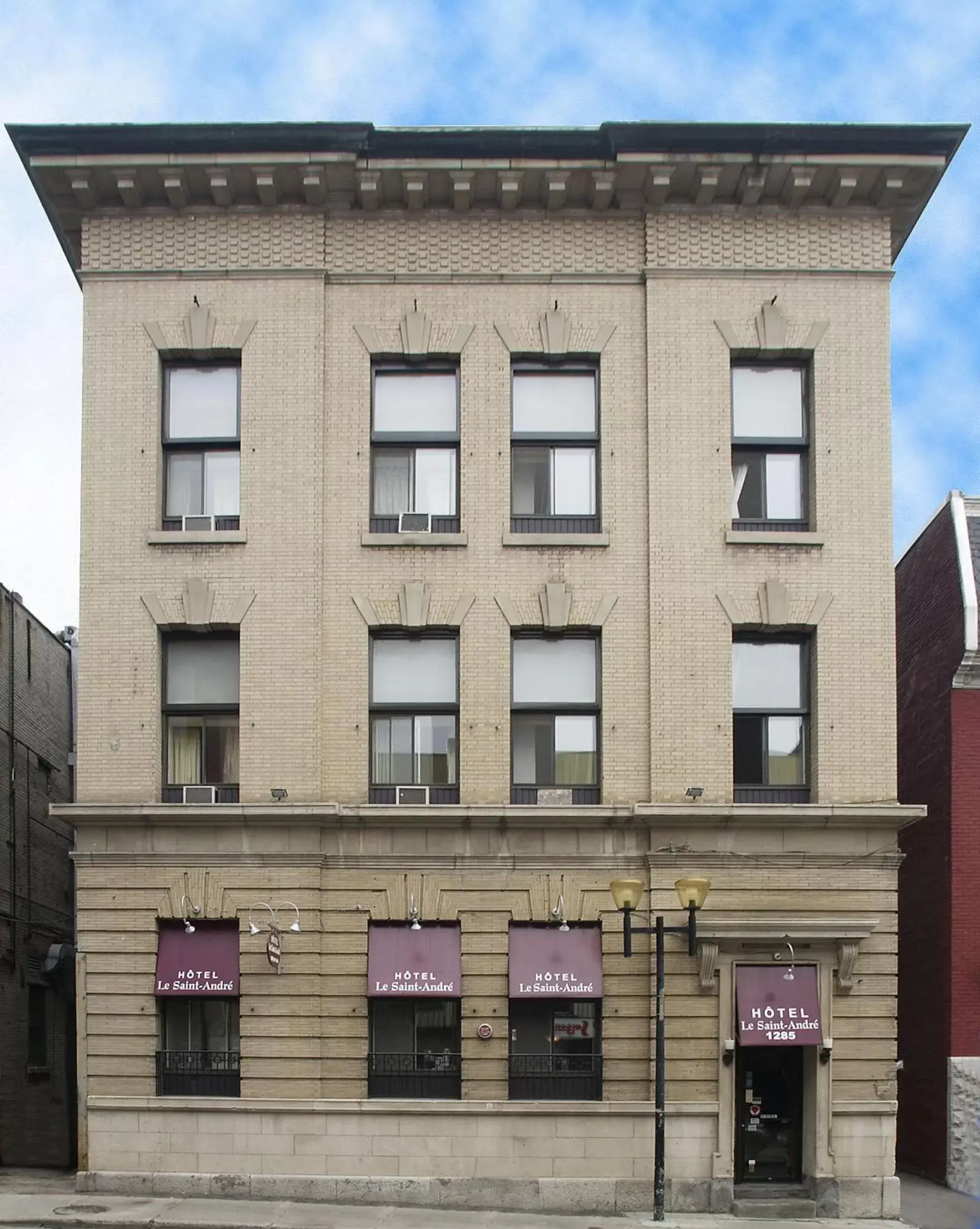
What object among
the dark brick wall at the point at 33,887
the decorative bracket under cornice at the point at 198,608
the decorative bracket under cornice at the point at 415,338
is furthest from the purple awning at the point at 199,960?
the decorative bracket under cornice at the point at 415,338

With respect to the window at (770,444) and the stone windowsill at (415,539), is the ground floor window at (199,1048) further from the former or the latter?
the window at (770,444)

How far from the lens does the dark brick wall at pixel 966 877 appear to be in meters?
21.3

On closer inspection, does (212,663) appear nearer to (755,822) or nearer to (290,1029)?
(290,1029)

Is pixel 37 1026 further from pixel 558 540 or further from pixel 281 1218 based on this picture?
pixel 558 540

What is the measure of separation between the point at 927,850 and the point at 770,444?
7.63 metres

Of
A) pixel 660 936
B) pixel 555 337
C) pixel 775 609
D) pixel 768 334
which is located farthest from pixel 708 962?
pixel 555 337

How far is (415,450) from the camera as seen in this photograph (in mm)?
20672

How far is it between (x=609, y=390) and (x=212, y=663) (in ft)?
23.7

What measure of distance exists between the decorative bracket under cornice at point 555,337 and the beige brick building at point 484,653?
7 centimetres

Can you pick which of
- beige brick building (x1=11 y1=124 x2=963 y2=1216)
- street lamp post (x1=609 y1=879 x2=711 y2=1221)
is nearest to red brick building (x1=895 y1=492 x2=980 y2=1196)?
beige brick building (x1=11 y1=124 x2=963 y2=1216)

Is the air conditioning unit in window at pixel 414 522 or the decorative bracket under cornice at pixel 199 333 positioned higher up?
the decorative bracket under cornice at pixel 199 333

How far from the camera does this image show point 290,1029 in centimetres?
1922

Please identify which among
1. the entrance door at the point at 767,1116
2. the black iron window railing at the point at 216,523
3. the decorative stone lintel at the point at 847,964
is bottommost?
the entrance door at the point at 767,1116

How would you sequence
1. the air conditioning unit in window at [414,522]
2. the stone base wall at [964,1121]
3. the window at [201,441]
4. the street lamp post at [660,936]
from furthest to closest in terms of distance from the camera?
the stone base wall at [964,1121], the window at [201,441], the air conditioning unit in window at [414,522], the street lamp post at [660,936]
